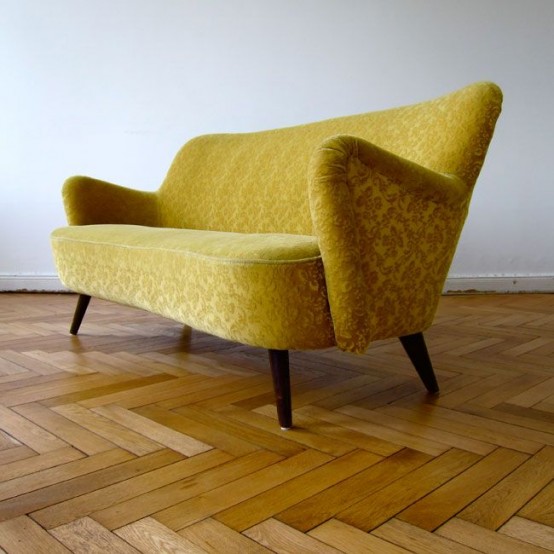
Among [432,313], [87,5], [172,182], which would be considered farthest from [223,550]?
[87,5]

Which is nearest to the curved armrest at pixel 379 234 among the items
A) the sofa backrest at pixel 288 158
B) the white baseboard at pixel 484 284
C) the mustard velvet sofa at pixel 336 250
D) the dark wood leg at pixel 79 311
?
the mustard velvet sofa at pixel 336 250

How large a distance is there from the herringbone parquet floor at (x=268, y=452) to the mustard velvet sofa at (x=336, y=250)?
6.2 inches

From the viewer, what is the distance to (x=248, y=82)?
3199mm

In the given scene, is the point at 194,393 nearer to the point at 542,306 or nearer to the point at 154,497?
the point at 154,497

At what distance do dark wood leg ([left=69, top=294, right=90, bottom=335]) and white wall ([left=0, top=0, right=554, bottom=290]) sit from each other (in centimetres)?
118

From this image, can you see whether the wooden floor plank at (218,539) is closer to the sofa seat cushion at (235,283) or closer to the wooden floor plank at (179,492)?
the wooden floor plank at (179,492)

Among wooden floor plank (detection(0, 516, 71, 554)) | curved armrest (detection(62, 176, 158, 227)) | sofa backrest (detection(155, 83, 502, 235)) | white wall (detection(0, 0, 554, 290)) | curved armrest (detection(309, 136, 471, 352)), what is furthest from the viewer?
white wall (detection(0, 0, 554, 290))

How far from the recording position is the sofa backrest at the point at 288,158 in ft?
4.71

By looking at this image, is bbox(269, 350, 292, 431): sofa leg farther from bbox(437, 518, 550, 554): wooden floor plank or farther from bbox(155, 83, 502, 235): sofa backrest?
bbox(155, 83, 502, 235): sofa backrest

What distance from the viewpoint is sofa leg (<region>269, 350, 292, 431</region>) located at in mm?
1274

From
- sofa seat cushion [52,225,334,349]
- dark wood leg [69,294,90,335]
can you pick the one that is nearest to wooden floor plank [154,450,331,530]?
sofa seat cushion [52,225,334,349]

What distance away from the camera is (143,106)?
3.22 m

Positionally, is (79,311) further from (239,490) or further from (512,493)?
(512,493)

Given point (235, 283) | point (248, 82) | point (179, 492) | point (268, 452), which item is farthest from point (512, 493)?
point (248, 82)
